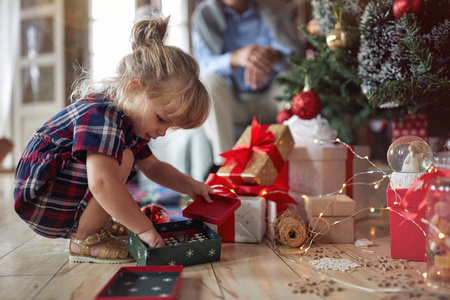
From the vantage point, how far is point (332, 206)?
3.39 feet

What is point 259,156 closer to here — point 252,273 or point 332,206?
point 332,206

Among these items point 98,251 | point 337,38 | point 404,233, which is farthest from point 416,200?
point 98,251

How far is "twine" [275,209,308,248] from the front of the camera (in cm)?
98

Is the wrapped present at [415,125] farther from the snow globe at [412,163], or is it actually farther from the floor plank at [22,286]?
the floor plank at [22,286]

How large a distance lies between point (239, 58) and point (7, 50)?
2322 millimetres

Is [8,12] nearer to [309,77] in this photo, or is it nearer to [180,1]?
[180,1]

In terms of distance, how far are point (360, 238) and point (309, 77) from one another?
2.17 ft

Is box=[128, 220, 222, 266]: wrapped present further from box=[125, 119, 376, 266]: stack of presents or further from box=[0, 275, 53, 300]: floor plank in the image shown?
box=[0, 275, 53, 300]: floor plank

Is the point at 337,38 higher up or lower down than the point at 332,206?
higher up

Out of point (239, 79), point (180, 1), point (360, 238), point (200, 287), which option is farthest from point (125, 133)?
point (180, 1)

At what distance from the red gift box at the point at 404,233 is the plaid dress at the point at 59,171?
622 millimetres

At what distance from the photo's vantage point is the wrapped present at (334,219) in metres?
1.03

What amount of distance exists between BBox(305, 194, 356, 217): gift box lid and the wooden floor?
0.29 feet

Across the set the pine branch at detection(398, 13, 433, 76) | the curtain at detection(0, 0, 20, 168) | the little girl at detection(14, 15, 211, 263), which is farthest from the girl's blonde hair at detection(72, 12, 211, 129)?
the curtain at detection(0, 0, 20, 168)
